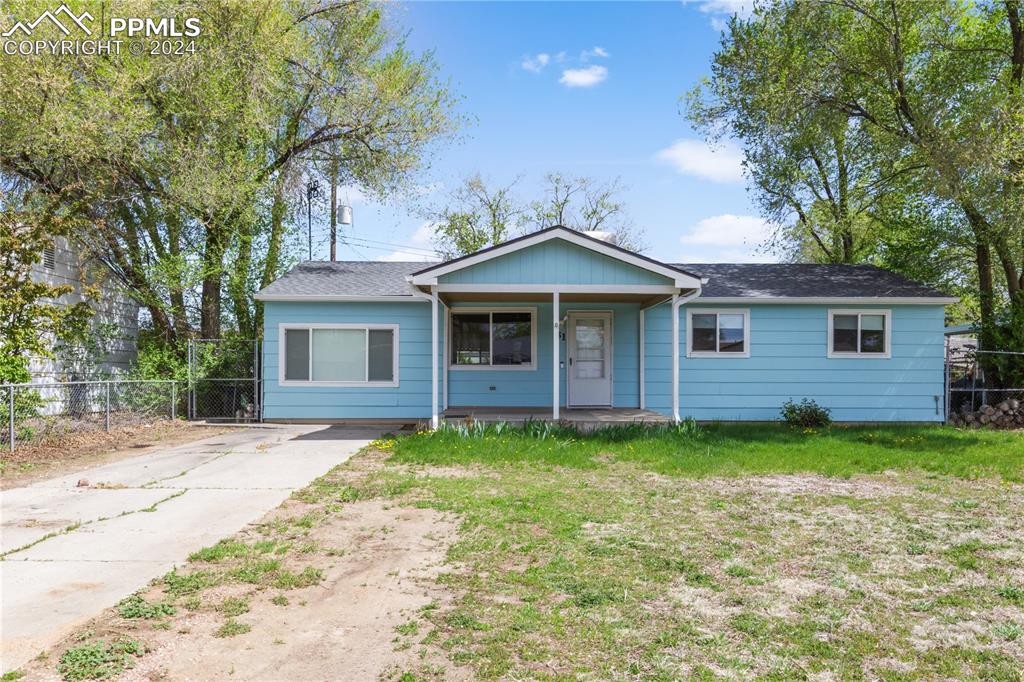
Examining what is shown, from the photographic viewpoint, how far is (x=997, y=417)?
42.3ft

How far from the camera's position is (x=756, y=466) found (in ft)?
27.2

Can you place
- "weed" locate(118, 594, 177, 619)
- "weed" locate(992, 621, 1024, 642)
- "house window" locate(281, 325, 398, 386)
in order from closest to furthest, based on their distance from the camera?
"weed" locate(992, 621, 1024, 642) < "weed" locate(118, 594, 177, 619) < "house window" locate(281, 325, 398, 386)

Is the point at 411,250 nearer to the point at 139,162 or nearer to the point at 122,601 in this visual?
the point at 139,162

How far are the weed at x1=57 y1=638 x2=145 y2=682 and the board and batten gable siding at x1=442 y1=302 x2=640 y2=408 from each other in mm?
10222

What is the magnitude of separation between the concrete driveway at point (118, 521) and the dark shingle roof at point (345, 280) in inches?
153

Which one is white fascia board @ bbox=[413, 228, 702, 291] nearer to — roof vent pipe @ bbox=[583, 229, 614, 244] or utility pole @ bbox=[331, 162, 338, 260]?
roof vent pipe @ bbox=[583, 229, 614, 244]

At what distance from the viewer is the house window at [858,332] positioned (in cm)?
1310

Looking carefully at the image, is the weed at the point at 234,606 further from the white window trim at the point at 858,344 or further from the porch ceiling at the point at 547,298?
the white window trim at the point at 858,344

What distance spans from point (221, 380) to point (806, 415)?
487 inches

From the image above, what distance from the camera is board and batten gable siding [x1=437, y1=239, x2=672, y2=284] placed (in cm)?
1097

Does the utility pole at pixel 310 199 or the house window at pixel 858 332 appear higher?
the utility pole at pixel 310 199

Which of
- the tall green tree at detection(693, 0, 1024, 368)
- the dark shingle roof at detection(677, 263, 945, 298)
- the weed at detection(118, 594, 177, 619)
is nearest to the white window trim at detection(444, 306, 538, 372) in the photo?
the dark shingle roof at detection(677, 263, 945, 298)

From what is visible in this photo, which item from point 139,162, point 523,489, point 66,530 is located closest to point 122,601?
point 66,530

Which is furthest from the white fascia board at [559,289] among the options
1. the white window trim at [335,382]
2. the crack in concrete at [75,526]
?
the crack in concrete at [75,526]
